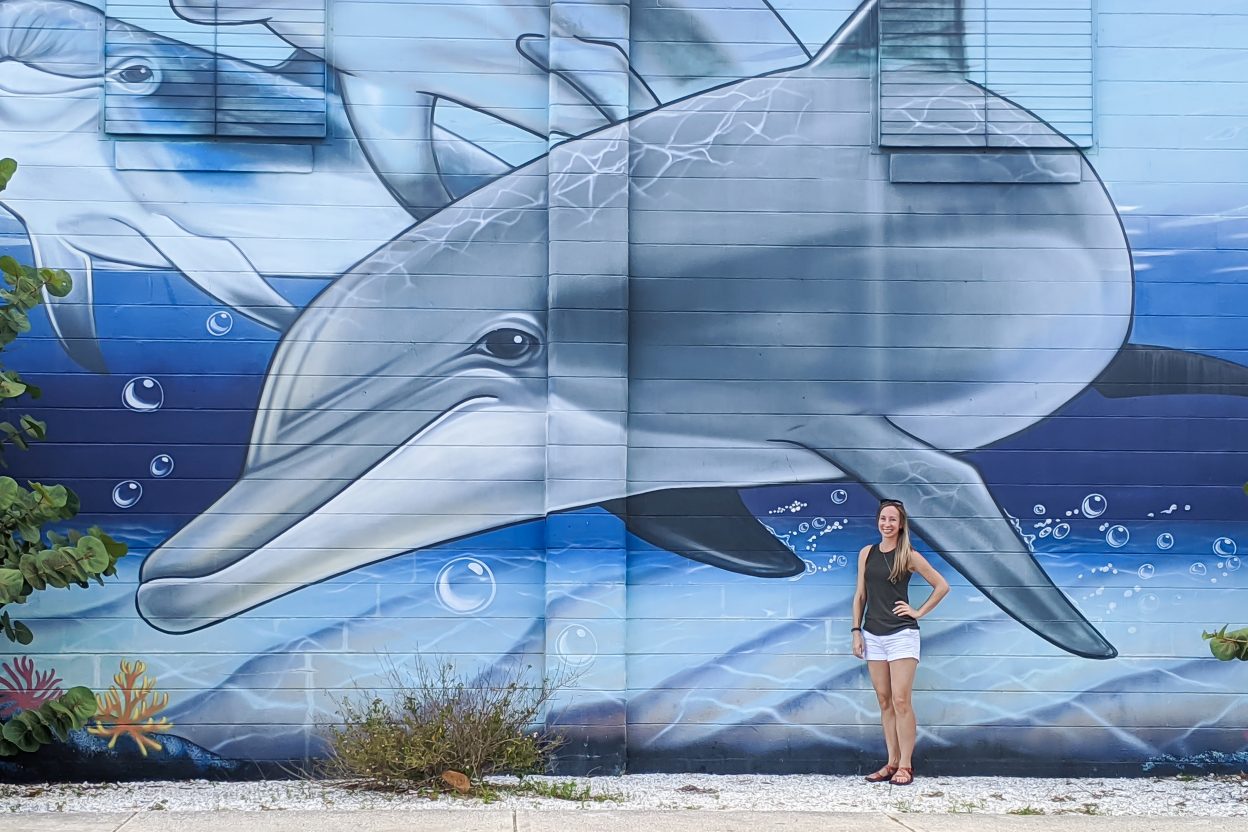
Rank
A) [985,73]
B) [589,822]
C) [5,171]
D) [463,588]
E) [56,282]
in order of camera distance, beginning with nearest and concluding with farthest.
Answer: [589,822] < [5,171] < [56,282] < [463,588] < [985,73]

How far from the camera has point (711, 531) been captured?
7359 mm

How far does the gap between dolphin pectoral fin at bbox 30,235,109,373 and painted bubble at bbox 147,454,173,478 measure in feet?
1.98

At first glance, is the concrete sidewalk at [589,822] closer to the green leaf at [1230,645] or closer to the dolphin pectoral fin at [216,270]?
the green leaf at [1230,645]

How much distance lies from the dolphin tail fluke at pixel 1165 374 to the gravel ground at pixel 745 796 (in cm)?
232

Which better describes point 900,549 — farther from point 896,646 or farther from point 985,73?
point 985,73

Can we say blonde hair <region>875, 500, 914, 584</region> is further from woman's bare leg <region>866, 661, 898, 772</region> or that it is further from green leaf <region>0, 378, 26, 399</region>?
green leaf <region>0, 378, 26, 399</region>

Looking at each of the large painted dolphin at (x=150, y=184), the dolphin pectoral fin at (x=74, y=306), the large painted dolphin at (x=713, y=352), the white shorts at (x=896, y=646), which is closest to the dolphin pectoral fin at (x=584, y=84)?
the large painted dolphin at (x=713, y=352)

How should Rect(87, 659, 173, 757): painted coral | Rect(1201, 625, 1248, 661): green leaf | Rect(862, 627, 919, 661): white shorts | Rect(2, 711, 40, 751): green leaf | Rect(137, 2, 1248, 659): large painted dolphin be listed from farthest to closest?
Rect(137, 2, 1248, 659): large painted dolphin, Rect(87, 659, 173, 757): painted coral, Rect(862, 627, 919, 661): white shorts, Rect(1201, 625, 1248, 661): green leaf, Rect(2, 711, 40, 751): green leaf

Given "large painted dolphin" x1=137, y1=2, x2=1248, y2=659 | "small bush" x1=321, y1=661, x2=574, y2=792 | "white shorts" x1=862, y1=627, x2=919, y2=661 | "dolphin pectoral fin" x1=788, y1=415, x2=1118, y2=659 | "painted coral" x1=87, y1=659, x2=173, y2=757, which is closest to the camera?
"small bush" x1=321, y1=661, x2=574, y2=792

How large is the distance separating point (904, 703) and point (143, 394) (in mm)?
4780

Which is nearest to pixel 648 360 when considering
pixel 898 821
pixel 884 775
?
pixel 884 775

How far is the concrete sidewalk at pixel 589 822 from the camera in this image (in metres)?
6.10

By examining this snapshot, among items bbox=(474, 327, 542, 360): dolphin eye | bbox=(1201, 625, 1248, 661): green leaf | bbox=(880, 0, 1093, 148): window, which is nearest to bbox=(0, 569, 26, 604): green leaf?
bbox=(474, 327, 542, 360): dolphin eye

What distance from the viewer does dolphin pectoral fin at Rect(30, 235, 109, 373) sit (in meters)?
7.24
